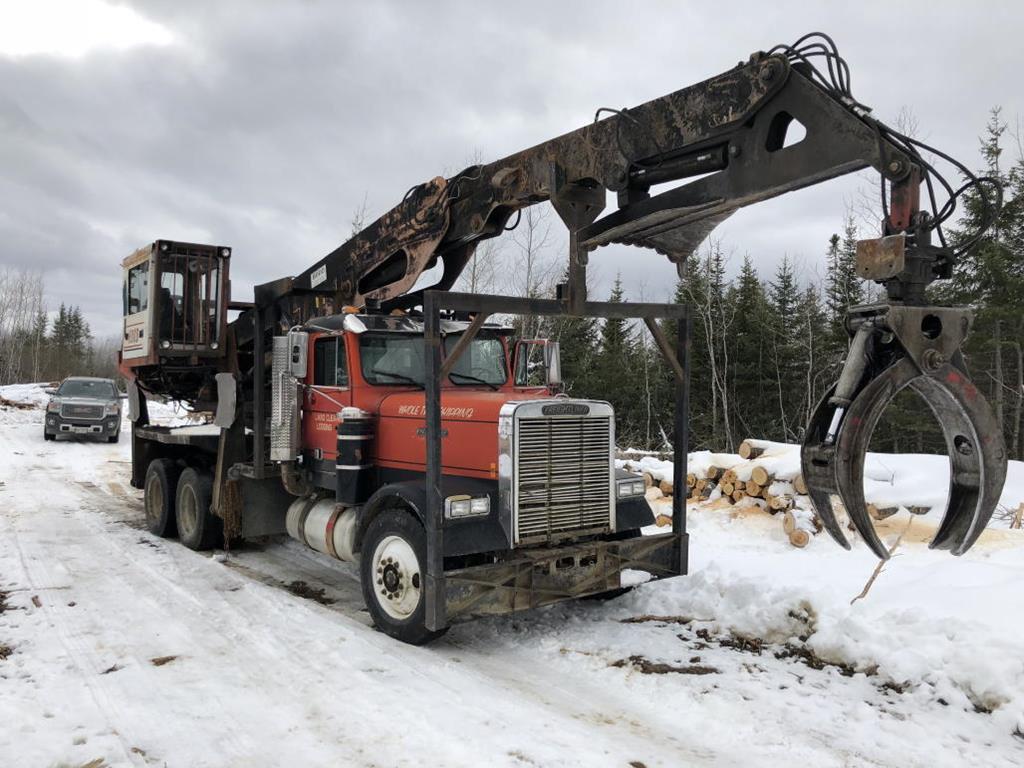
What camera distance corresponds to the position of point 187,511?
876cm

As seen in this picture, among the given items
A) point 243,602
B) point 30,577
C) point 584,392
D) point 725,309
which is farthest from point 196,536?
point 725,309

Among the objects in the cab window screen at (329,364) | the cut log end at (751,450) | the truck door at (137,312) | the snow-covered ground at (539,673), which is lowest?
the snow-covered ground at (539,673)

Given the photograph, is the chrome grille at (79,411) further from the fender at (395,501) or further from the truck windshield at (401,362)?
the fender at (395,501)

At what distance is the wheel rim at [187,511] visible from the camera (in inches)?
336

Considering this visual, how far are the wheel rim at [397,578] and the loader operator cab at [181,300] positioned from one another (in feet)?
14.1

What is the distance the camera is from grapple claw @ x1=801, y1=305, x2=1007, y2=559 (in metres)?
3.06

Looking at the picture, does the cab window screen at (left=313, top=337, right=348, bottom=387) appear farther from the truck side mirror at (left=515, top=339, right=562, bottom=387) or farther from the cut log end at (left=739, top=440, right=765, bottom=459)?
the cut log end at (left=739, top=440, right=765, bottom=459)

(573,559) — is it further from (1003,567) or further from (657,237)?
(1003,567)

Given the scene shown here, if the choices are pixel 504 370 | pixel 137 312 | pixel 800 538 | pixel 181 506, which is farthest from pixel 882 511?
pixel 137 312

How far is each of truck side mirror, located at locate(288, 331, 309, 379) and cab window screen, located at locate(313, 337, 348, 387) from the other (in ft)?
0.88

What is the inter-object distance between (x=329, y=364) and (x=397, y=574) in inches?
87.5

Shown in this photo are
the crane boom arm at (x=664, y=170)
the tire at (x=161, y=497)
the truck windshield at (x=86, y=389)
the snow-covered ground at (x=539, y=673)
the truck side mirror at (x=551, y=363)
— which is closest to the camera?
the crane boom arm at (x=664, y=170)

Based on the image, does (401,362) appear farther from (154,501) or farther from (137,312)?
(154,501)

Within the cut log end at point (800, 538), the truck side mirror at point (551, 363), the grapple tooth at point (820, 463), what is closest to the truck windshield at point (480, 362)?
the truck side mirror at point (551, 363)
